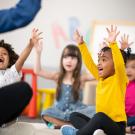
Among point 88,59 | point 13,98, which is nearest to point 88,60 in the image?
point 88,59

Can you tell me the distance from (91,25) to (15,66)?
1.28 meters

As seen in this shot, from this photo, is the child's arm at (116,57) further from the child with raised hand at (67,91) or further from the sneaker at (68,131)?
the child with raised hand at (67,91)

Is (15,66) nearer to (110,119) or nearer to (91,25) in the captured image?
(110,119)

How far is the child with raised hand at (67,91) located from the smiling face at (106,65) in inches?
18.6

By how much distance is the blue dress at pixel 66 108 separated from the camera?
6.60 ft

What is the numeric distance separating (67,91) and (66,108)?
102mm

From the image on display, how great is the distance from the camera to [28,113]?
2.80 m

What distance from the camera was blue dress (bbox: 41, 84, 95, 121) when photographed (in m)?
2.01

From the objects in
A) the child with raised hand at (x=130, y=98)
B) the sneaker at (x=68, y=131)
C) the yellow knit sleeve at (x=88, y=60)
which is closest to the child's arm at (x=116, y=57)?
the yellow knit sleeve at (x=88, y=60)

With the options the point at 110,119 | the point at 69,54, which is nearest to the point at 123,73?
the point at 110,119

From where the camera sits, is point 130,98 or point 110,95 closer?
point 110,95

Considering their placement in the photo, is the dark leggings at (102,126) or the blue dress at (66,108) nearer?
the dark leggings at (102,126)

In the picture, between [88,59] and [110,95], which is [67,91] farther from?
[110,95]

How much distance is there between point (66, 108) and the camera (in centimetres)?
205
